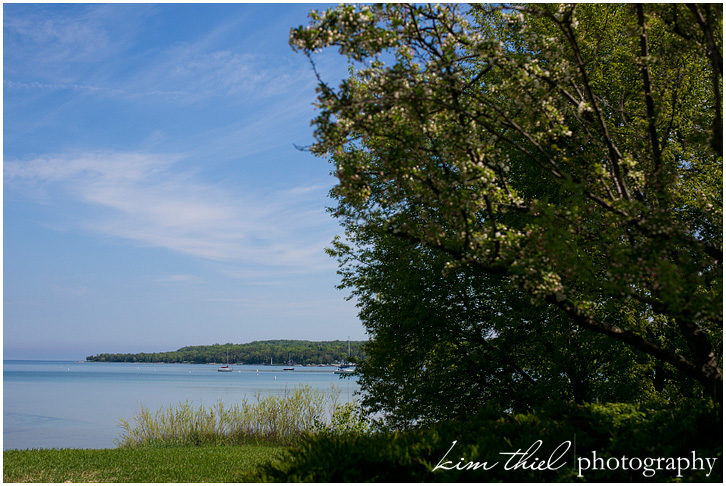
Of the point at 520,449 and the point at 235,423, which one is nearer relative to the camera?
the point at 520,449

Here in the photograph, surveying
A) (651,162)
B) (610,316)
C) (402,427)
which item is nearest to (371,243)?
(402,427)

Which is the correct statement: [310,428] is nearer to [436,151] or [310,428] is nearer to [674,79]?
[436,151]

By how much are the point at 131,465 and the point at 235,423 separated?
5458 mm

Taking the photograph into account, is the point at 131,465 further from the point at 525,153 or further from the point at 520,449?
the point at 525,153

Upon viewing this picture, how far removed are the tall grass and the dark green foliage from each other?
343 inches

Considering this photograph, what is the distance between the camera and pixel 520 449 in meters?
5.86

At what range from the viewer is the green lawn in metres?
9.36

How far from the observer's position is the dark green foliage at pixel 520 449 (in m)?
5.51

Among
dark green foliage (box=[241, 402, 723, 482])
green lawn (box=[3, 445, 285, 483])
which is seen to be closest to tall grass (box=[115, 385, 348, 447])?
green lawn (box=[3, 445, 285, 483])

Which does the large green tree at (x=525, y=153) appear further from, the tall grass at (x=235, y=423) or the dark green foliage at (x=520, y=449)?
the tall grass at (x=235, y=423)

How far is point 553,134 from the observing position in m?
7.09

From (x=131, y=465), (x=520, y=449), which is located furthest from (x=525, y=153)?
(x=131, y=465)

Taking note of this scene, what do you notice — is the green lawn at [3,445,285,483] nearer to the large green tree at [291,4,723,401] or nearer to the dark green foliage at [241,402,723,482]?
the dark green foliage at [241,402,723,482]

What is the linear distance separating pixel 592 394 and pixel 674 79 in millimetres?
6273
